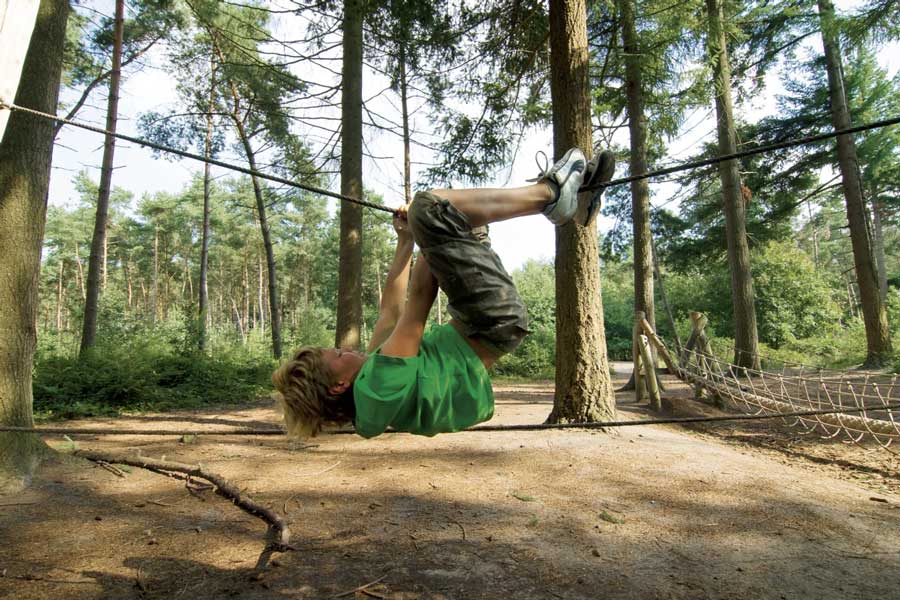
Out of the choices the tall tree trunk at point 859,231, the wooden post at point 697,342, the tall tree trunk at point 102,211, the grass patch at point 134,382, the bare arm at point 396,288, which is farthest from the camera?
the tall tree trunk at point 859,231

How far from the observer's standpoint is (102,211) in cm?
899

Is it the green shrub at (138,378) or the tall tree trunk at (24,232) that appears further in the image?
the green shrub at (138,378)

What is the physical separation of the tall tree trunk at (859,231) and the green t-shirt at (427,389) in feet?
41.6

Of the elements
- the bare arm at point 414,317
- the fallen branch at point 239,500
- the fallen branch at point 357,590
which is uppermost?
the bare arm at point 414,317

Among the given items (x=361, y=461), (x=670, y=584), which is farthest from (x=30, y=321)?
(x=670, y=584)

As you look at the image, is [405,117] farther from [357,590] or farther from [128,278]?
[128,278]

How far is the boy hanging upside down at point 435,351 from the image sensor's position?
6.05 ft

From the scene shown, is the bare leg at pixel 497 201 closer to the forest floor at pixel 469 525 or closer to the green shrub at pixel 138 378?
the forest floor at pixel 469 525

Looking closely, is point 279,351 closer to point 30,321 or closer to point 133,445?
point 133,445

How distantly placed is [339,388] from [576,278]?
3.76 meters

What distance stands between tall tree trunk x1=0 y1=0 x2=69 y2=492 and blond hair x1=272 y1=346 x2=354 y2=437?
A: 271 centimetres

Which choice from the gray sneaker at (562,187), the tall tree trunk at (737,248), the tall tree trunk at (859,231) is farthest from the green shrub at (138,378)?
the tall tree trunk at (859,231)

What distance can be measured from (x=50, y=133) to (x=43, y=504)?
2655 mm

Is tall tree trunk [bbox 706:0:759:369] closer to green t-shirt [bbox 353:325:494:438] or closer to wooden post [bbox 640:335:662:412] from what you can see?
wooden post [bbox 640:335:662:412]
